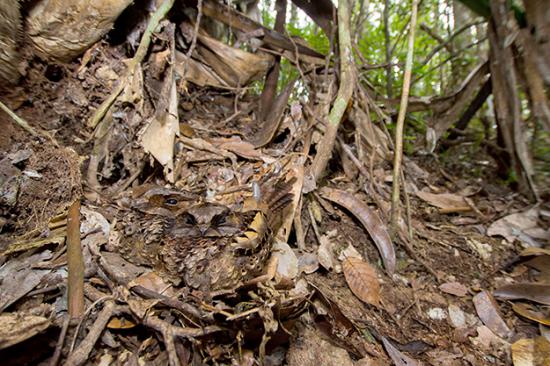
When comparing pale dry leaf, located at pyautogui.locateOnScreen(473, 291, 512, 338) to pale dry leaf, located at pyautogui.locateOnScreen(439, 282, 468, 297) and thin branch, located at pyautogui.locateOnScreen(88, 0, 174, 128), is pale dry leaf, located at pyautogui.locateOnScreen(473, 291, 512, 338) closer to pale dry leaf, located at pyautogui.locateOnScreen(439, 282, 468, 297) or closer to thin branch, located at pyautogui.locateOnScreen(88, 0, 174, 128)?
pale dry leaf, located at pyautogui.locateOnScreen(439, 282, 468, 297)

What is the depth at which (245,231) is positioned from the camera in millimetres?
1491

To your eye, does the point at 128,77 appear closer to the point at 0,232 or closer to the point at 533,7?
the point at 0,232

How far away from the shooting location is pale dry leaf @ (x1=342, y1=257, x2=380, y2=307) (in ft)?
5.52

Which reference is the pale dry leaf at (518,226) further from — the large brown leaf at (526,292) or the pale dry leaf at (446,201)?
the large brown leaf at (526,292)

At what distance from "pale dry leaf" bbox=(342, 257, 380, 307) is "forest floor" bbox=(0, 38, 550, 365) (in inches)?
0.6

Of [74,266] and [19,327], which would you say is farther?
[74,266]

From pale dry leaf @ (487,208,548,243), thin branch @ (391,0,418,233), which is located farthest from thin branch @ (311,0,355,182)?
pale dry leaf @ (487,208,548,243)

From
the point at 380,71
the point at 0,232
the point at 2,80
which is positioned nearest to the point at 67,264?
the point at 0,232

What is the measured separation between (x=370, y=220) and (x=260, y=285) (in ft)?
3.26

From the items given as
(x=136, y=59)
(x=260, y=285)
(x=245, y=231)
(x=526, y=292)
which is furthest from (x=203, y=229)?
(x=526, y=292)

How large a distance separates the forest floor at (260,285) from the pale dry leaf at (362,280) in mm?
16

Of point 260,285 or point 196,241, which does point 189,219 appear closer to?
point 196,241

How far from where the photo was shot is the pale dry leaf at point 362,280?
1.68 metres

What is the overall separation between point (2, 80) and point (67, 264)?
1135 millimetres
